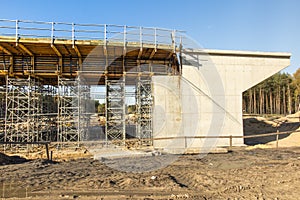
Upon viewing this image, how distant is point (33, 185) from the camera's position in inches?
242

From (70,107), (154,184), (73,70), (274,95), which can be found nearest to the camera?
(154,184)

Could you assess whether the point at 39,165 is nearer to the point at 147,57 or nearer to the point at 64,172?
the point at 64,172

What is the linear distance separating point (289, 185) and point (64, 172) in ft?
21.1

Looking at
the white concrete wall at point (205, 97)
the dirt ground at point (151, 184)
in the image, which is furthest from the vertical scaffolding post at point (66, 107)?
the dirt ground at point (151, 184)

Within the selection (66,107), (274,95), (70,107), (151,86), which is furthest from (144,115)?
(274,95)

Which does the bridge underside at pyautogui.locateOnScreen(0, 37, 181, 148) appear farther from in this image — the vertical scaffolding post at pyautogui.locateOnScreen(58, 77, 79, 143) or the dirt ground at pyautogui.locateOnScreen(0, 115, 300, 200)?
the dirt ground at pyautogui.locateOnScreen(0, 115, 300, 200)

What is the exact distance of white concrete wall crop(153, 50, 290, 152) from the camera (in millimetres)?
13797

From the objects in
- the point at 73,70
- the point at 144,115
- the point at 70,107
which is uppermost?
the point at 73,70

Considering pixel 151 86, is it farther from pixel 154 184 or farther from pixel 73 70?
pixel 154 184

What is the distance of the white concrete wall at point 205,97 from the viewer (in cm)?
1380

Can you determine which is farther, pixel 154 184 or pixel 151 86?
pixel 151 86

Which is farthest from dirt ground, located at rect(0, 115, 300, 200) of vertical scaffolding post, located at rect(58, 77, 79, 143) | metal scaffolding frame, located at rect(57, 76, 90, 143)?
vertical scaffolding post, located at rect(58, 77, 79, 143)

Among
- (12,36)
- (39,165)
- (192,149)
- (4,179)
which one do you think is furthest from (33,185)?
(12,36)

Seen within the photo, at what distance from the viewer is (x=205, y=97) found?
14078mm
